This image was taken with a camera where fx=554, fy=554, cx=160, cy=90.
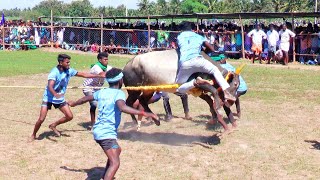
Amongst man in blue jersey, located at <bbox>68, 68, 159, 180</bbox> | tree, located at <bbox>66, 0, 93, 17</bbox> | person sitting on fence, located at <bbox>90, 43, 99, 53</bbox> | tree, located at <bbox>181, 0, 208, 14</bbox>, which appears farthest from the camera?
tree, located at <bbox>66, 0, 93, 17</bbox>

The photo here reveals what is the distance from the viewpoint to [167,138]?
33.6ft

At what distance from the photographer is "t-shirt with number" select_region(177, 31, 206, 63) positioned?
382 inches

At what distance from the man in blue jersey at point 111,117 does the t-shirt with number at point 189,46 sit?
9.27 ft

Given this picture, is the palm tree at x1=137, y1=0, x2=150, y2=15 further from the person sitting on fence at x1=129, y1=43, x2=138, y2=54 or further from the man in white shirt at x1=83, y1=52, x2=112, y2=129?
the man in white shirt at x1=83, y1=52, x2=112, y2=129

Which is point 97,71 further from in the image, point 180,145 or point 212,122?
point 212,122

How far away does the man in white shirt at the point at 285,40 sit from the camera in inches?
914

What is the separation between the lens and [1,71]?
21422 millimetres

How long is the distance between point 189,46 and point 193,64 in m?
0.33

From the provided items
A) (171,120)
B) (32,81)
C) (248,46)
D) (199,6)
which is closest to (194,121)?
(171,120)

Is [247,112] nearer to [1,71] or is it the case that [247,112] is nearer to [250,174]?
[250,174]

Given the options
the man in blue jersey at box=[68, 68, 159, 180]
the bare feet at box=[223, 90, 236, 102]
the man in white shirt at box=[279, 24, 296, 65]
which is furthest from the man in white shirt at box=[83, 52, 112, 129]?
the man in white shirt at box=[279, 24, 296, 65]

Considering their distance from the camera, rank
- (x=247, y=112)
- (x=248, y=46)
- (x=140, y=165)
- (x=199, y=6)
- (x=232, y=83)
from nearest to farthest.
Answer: (x=140, y=165)
(x=232, y=83)
(x=247, y=112)
(x=248, y=46)
(x=199, y=6)

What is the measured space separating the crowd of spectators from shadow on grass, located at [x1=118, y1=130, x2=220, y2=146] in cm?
1136

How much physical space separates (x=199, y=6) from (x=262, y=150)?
58980 millimetres
